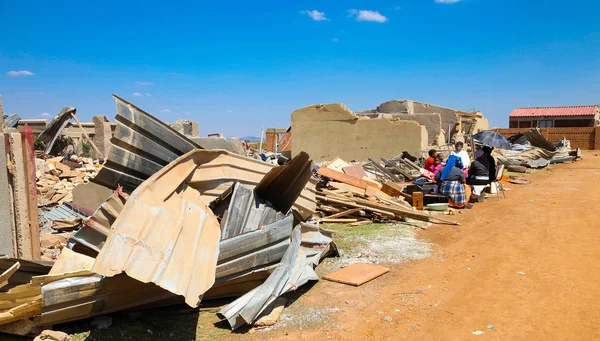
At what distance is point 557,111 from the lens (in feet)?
129

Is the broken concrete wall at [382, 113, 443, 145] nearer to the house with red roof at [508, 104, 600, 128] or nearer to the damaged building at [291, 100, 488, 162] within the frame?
the damaged building at [291, 100, 488, 162]

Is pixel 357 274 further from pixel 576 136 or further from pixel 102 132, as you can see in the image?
pixel 576 136

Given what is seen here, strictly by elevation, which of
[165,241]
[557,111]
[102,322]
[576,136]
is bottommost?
[102,322]

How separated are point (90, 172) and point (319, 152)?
9.52 meters

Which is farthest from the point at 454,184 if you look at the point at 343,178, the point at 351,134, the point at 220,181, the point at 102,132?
the point at 102,132

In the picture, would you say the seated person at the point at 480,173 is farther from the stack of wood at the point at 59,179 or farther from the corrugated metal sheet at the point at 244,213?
the stack of wood at the point at 59,179

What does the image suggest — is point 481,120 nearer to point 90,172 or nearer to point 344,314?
point 90,172

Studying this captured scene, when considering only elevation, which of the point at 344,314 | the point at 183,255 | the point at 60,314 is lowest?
the point at 344,314

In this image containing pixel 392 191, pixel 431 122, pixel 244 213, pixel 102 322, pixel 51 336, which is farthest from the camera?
pixel 431 122

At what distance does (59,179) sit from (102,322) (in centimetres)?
952

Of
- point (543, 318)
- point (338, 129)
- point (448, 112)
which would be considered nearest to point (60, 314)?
point (543, 318)

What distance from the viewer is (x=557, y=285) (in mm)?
5215

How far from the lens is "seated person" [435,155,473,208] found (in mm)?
10305

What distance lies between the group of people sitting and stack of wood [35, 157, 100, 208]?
8050mm
